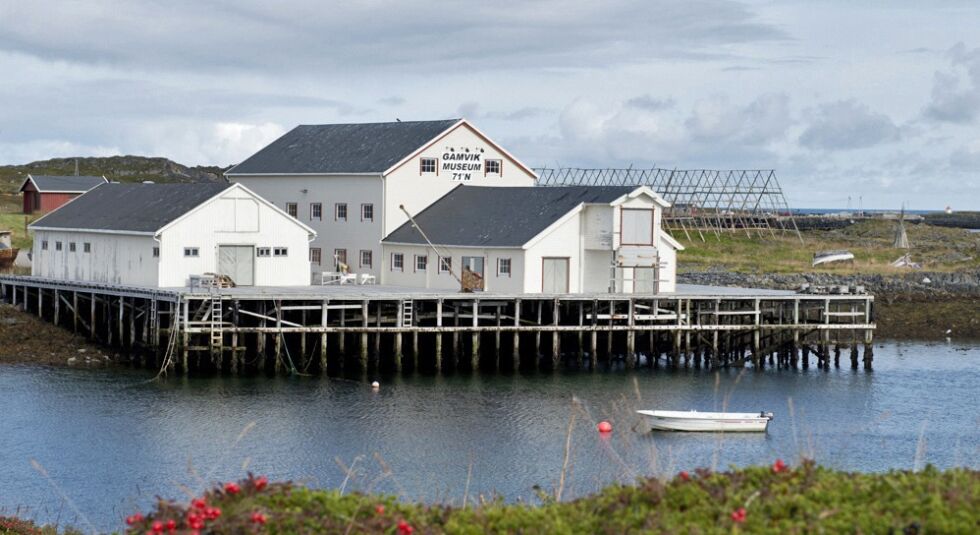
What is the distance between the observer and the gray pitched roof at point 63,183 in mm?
90625

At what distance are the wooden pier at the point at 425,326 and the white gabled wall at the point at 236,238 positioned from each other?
173 cm

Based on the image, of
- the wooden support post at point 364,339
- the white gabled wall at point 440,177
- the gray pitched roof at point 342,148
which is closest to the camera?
the wooden support post at point 364,339

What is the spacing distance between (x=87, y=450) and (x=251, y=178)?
29.8m

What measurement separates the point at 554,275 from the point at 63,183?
2012 inches

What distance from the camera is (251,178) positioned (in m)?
62.3

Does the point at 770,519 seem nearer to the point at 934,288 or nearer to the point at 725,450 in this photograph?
the point at 725,450

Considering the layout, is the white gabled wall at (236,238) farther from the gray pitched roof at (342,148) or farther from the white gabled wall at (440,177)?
the gray pitched roof at (342,148)

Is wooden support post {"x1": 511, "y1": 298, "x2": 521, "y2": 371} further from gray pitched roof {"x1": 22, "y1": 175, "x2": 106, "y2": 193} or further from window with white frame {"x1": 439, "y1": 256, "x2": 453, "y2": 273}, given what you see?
gray pitched roof {"x1": 22, "y1": 175, "x2": 106, "y2": 193}

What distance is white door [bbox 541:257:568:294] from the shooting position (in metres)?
51.3

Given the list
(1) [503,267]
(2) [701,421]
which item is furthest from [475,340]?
(2) [701,421]

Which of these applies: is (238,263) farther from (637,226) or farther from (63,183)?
(63,183)

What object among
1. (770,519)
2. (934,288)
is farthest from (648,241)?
(770,519)

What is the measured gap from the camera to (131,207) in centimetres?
5459

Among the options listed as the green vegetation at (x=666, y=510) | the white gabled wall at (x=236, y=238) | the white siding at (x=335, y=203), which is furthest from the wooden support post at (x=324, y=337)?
the green vegetation at (x=666, y=510)
